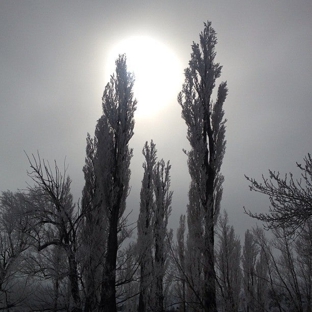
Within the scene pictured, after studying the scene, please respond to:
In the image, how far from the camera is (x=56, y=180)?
295 inches

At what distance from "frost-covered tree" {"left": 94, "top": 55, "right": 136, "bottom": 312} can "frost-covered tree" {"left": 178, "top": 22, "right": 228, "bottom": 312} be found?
251 centimetres

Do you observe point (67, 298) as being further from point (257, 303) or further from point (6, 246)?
point (6, 246)

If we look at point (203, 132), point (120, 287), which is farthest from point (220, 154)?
point (120, 287)

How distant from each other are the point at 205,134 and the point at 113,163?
13.0ft

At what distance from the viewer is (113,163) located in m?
11.2

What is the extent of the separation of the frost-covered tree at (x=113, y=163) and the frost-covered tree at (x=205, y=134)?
2.51m

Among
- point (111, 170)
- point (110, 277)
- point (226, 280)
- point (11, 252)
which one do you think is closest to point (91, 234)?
point (110, 277)

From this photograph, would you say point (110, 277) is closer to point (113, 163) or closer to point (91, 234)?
point (91, 234)

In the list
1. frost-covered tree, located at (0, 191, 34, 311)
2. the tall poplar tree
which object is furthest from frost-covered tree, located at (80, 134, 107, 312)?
frost-covered tree, located at (0, 191, 34, 311)

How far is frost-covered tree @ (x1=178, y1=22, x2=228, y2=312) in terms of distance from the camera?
427 inches

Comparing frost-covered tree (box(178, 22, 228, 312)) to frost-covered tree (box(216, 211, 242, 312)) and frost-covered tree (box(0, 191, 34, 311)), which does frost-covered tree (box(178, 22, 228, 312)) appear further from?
frost-covered tree (box(0, 191, 34, 311))

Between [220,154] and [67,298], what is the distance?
7.43 metres

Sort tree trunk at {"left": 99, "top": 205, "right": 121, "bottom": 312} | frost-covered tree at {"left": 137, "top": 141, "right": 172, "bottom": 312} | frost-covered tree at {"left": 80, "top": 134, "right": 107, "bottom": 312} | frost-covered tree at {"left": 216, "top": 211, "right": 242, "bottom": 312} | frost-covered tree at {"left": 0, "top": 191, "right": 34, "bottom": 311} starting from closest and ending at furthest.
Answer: frost-covered tree at {"left": 216, "top": 211, "right": 242, "bottom": 312} → frost-covered tree at {"left": 80, "top": 134, "right": 107, "bottom": 312} → tree trunk at {"left": 99, "top": 205, "right": 121, "bottom": 312} → frost-covered tree at {"left": 0, "top": 191, "right": 34, "bottom": 311} → frost-covered tree at {"left": 137, "top": 141, "right": 172, "bottom": 312}

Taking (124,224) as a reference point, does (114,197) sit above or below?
above
